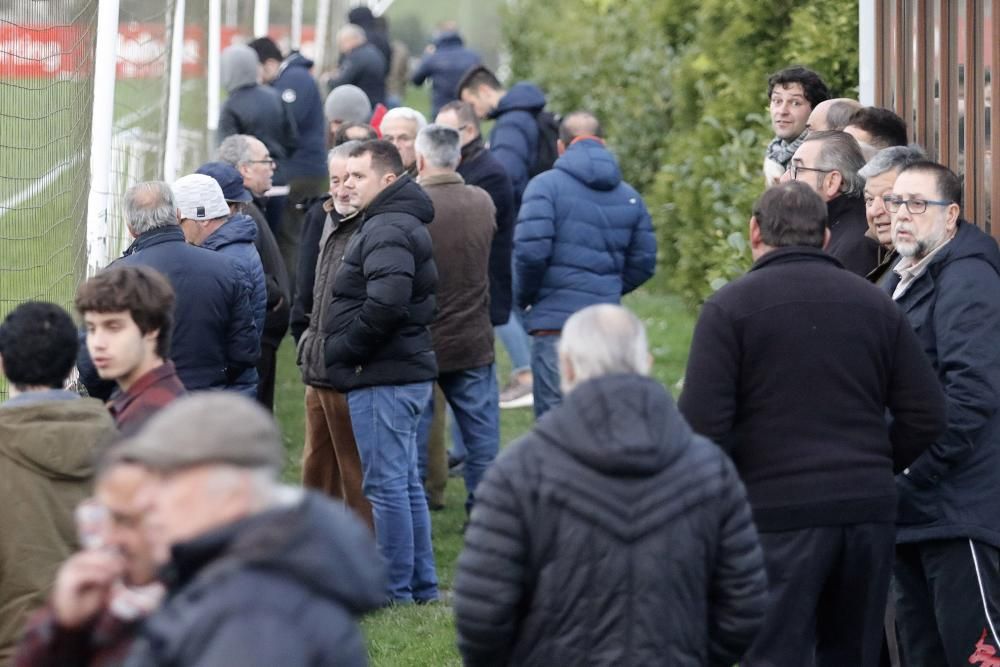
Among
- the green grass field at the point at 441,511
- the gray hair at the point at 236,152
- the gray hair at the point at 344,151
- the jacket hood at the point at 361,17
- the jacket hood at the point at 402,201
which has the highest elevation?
the jacket hood at the point at 361,17

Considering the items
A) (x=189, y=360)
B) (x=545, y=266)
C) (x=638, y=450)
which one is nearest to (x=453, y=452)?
(x=545, y=266)

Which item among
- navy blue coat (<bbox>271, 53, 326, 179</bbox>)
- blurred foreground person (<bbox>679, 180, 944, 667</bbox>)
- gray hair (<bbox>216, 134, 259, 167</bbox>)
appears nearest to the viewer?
blurred foreground person (<bbox>679, 180, 944, 667</bbox>)

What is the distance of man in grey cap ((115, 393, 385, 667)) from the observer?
8.61 ft

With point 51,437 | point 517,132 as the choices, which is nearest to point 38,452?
point 51,437

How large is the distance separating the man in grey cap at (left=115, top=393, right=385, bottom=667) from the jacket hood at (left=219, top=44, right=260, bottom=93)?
9.42 m

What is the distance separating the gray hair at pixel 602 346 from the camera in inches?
152

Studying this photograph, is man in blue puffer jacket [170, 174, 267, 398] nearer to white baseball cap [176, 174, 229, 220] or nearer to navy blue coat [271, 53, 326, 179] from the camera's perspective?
white baseball cap [176, 174, 229, 220]

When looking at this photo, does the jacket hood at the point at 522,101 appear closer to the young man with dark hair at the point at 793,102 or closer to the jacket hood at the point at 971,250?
the young man with dark hair at the point at 793,102

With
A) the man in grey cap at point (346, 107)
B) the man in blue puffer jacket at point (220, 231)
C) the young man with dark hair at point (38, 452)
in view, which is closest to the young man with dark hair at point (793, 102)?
the man in blue puffer jacket at point (220, 231)

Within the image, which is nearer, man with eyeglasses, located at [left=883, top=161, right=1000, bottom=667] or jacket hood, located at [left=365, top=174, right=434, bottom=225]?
man with eyeglasses, located at [left=883, top=161, right=1000, bottom=667]

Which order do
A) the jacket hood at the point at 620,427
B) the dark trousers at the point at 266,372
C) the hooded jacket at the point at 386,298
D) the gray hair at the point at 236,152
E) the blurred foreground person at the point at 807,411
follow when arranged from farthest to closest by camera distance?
the dark trousers at the point at 266,372 < the gray hair at the point at 236,152 < the hooded jacket at the point at 386,298 < the blurred foreground person at the point at 807,411 < the jacket hood at the point at 620,427

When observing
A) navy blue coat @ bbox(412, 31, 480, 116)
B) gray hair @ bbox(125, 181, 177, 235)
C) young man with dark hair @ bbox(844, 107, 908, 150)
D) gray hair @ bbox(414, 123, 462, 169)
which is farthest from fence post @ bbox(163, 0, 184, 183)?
navy blue coat @ bbox(412, 31, 480, 116)

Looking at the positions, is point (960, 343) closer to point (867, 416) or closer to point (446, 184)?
point (867, 416)

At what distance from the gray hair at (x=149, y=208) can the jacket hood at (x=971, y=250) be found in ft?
9.57
